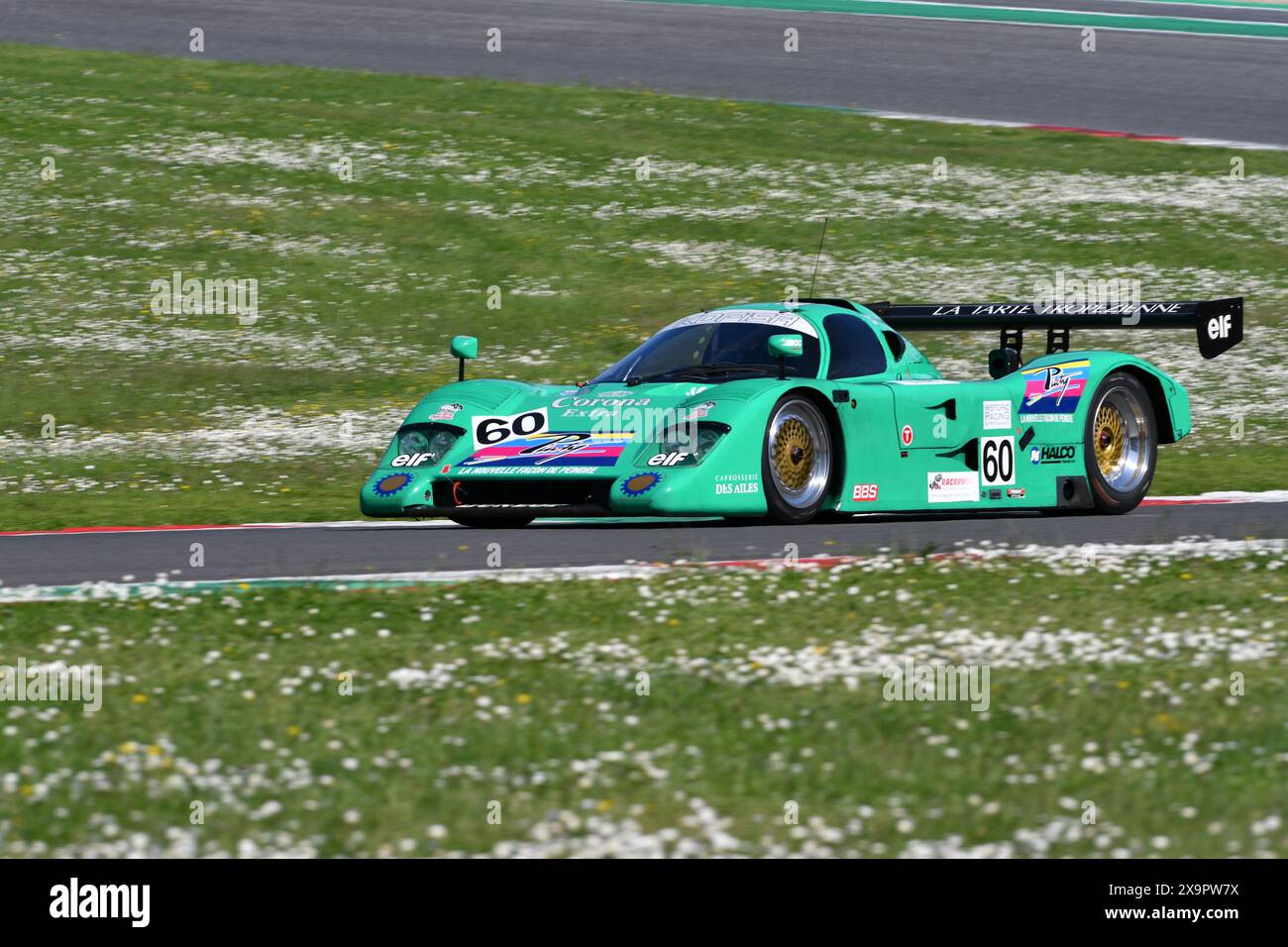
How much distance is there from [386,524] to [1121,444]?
471cm

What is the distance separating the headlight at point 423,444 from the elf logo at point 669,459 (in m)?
1.33

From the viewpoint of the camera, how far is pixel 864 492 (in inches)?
427

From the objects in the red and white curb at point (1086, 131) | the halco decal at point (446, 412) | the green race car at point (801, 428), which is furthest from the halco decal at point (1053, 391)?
the red and white curb at point (1086, 131)

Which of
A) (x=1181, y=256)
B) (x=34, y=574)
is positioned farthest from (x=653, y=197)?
(x=34, y=574)

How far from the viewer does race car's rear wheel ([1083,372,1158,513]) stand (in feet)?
39.5

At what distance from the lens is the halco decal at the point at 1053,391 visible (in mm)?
11758

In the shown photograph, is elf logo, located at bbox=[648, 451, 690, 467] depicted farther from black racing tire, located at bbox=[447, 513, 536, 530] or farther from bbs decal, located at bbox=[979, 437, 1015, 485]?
bbs decal, located at bbox=[979, 437, 1015, 485]

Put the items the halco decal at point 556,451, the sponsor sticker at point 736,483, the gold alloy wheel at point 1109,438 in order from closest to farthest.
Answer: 1. the sponsor sticker at point 736,483
2. the halco decal at point 556,451
3. the gold alloy wheel at point 1109,438

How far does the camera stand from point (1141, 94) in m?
28.2

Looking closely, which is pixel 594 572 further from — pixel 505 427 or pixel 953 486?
pixel 953 486

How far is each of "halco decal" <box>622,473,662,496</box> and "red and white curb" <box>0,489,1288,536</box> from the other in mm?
1367
